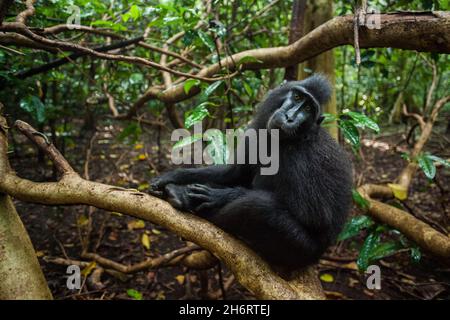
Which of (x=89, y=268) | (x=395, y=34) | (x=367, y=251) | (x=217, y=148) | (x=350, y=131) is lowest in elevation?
(x=89, y=268)

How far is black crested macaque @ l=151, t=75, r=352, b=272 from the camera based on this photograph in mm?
2475

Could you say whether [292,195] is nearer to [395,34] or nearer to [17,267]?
[395,34]

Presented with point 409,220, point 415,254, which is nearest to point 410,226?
point 409,220

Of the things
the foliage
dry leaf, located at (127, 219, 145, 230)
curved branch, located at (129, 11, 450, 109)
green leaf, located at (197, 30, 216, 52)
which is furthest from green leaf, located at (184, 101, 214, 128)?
dry leaf, located at (127, 219, 145, 230)

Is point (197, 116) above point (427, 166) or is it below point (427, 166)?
above

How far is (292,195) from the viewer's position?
2.65m

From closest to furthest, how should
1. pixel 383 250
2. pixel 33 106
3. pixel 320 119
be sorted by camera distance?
1. pixel 320 119
2. pixel 383 250
3. pixel 33 106

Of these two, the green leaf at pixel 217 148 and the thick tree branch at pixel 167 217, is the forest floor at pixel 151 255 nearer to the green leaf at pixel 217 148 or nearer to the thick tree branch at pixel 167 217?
the thick tree branch at pixel 167 217

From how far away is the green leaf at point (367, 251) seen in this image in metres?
3.22

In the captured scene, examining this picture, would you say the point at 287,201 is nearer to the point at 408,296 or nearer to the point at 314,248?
the point at 314,248

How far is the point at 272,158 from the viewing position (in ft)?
9.53

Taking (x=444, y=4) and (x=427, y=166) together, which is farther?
(x=427, y=166)

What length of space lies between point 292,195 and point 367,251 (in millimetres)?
1246

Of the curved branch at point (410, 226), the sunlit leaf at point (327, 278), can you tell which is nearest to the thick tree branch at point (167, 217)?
the curved branch at point (410, 226)
